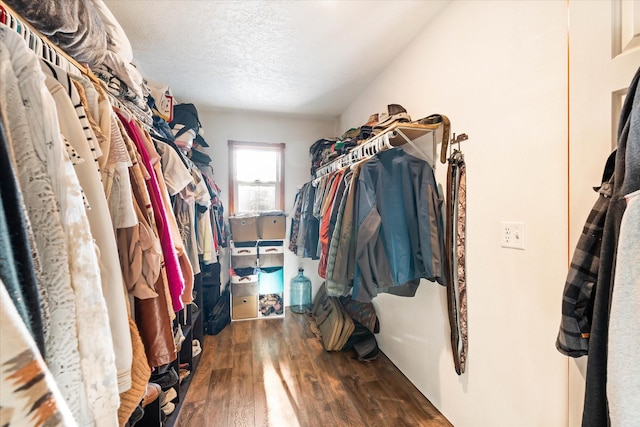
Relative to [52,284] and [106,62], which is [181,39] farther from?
[52,284]

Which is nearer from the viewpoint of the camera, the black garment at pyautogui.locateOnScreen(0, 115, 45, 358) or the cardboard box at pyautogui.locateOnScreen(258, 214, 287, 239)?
the black garment at pyautogui.locateOnScreen(0, 115, 45, 358)

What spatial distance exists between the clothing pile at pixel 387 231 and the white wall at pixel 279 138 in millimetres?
1993

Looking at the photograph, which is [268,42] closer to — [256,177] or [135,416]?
[256,177]

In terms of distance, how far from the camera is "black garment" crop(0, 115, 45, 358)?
340 mm

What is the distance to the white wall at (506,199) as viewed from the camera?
99cm

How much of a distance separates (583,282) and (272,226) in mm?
2719

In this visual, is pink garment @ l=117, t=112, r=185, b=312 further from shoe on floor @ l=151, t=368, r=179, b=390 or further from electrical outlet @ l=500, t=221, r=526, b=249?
electrical outlet @ l=500, t=221, r=526, b=249

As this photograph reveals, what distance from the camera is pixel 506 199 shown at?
1.17 meters

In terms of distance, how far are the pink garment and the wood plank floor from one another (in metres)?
1.16

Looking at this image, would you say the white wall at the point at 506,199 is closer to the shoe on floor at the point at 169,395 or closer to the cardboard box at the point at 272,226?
the shoe on floor at the point at 169,395

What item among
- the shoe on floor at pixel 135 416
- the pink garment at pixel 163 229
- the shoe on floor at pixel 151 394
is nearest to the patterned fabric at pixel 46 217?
Answer: the pink garment at pixel 163 229

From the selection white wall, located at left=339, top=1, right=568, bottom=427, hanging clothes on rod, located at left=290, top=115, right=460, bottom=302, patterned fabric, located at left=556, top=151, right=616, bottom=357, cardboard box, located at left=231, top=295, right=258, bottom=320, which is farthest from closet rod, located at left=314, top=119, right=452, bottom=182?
cardboard box, located at left=231, top=295, right=258, bottom=320

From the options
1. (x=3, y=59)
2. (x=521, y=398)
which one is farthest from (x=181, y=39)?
(x=521, y=398)

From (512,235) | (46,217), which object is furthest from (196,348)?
(512,235)
